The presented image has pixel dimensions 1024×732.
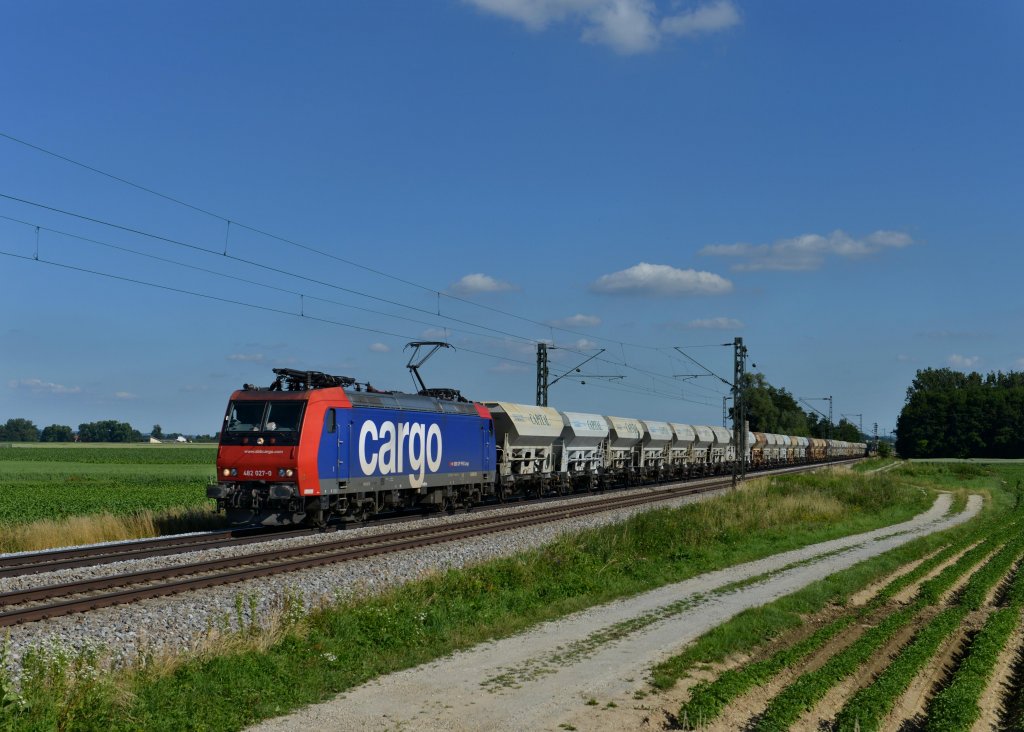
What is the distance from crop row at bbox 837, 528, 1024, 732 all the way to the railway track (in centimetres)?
1077

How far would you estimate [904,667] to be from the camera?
35.9 feet

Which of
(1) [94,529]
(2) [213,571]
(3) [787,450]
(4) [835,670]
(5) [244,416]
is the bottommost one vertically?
(4) [835,670]

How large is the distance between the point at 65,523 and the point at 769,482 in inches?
1289

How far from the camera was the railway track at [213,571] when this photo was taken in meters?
14.3

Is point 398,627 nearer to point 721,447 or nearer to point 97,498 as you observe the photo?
point 97,498

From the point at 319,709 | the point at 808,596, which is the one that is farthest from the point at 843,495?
the point at 319,709

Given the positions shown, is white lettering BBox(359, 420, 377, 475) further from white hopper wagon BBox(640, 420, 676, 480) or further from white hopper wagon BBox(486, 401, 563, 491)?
white hopper wagon BBox(640, 420, 676, 480)

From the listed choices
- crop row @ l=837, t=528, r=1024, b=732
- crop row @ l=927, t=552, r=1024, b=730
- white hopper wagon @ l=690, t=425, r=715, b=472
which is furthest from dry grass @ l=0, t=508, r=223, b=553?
white hopper wagon @ l=690, t=425, r=715, b=472

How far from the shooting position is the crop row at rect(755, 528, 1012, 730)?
912cm

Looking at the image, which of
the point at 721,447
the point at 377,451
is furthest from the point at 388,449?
the point at 721,447

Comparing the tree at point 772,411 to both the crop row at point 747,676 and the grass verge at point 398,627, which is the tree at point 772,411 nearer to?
the grass verge at point 398,627

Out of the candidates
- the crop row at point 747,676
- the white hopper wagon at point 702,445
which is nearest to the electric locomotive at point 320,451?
the crop row at point 747,676

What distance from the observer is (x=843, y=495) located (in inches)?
1602

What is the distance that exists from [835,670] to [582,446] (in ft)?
107
